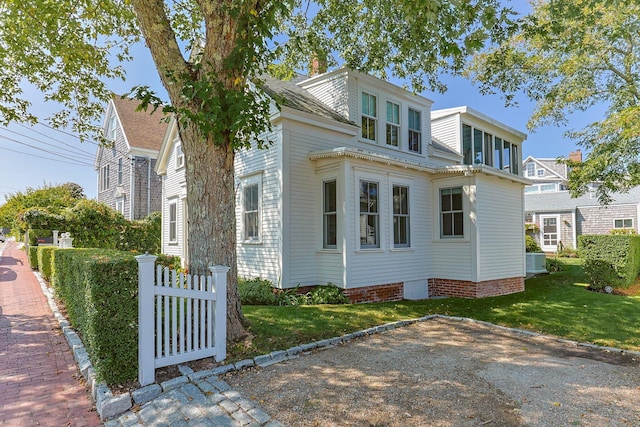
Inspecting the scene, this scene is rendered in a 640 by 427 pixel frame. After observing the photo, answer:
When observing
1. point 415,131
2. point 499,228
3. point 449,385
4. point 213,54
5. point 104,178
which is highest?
point 104,178

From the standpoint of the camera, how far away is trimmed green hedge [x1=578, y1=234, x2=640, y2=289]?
1245 centimetres

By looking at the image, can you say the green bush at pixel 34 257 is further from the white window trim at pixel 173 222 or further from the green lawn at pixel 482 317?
the green lawn at pixel 482 317

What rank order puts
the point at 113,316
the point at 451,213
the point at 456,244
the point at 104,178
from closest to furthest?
1. the point at 113,316
2. the point at 456,244
3. the point at 451,213
4. the point at 104,178

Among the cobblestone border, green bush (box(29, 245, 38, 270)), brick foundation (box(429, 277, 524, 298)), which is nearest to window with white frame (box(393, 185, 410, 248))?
brick foundation (box(429, 277, 524, 298))

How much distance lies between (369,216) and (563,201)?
22.0 metres

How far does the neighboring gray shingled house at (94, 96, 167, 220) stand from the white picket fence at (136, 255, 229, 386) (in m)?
17.6

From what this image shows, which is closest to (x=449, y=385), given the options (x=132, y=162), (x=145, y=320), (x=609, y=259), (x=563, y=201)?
(x=145, y=320)

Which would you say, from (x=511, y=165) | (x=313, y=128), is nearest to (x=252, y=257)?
(x=313, y=128)

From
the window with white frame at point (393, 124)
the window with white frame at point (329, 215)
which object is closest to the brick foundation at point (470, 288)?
the window with white frame at point (329, 215)

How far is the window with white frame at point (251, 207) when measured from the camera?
33.1 ft

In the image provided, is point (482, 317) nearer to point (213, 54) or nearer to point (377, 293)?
point (377, 293)

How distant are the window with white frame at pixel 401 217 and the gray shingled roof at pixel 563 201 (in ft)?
59.7

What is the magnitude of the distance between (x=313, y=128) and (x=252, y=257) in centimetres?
397

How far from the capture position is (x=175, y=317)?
4.38 meters
